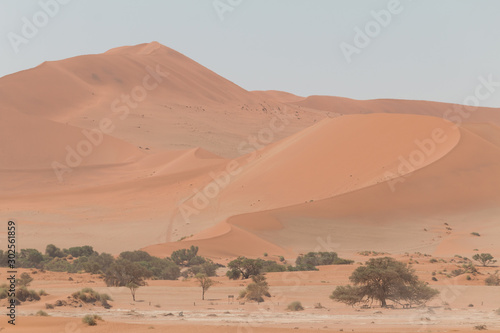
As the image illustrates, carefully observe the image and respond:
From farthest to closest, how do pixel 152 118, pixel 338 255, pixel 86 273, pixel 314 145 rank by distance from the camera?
pixel 152 118 → pixel 314 145 → pixel 338 255 → pixel 86 273

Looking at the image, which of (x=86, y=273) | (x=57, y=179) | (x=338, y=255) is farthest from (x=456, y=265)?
(x=57, y=179)

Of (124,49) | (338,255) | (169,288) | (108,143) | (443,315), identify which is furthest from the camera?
(124,49)

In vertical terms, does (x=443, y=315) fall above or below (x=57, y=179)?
below

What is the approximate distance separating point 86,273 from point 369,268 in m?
14.5

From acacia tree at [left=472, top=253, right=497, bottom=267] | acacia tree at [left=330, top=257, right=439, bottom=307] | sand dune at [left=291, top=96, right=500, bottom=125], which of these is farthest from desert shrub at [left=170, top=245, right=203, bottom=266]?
sand dune at [left=291, top=96, right=500, bottom=125]

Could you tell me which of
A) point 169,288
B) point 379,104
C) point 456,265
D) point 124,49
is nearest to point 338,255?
point 456,265

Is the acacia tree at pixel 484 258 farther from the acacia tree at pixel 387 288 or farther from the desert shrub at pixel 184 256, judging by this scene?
the desert shrub at pixel 184 256

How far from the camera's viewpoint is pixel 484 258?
32.3m

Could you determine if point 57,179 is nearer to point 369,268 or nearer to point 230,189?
point 230,189

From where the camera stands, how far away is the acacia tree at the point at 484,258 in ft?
106

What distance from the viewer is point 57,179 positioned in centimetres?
6656

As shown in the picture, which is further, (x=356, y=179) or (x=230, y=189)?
(x=230, y=189)

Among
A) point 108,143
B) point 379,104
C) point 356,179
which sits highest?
point 379,104

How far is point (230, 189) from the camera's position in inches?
2112
